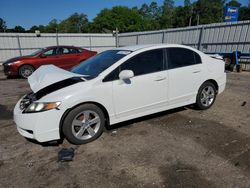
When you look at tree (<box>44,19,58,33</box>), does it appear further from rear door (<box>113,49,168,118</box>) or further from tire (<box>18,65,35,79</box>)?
rear door (<box>113,49,168,118</box>)

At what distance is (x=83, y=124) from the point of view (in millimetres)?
3535

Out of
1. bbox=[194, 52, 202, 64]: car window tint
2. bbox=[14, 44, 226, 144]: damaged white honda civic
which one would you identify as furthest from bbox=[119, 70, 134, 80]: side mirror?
bbox=[194, 52, 202, 64]: car window tint

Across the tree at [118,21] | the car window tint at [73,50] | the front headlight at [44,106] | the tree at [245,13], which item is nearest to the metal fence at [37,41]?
the car window tint at [73,50]

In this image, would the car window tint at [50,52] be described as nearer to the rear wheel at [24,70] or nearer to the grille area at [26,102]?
the rear wheel at [24,70]

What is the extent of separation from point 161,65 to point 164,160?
1896 millimetres

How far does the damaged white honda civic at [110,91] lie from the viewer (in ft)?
10.7

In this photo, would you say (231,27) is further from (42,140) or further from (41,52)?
(42,140)

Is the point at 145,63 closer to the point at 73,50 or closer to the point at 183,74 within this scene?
the point at 183,74

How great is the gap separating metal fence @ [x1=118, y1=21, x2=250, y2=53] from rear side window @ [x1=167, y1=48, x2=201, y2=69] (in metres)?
8.76

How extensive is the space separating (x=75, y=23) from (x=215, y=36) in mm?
84437

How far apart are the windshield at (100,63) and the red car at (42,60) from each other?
685 cm

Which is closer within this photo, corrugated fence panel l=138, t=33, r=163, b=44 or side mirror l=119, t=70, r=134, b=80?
side mirror l=119, t=70, r=134, b=80

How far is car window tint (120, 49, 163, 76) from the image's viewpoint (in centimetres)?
390

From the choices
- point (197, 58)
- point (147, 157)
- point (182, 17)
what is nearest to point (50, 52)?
point (197, 58)
